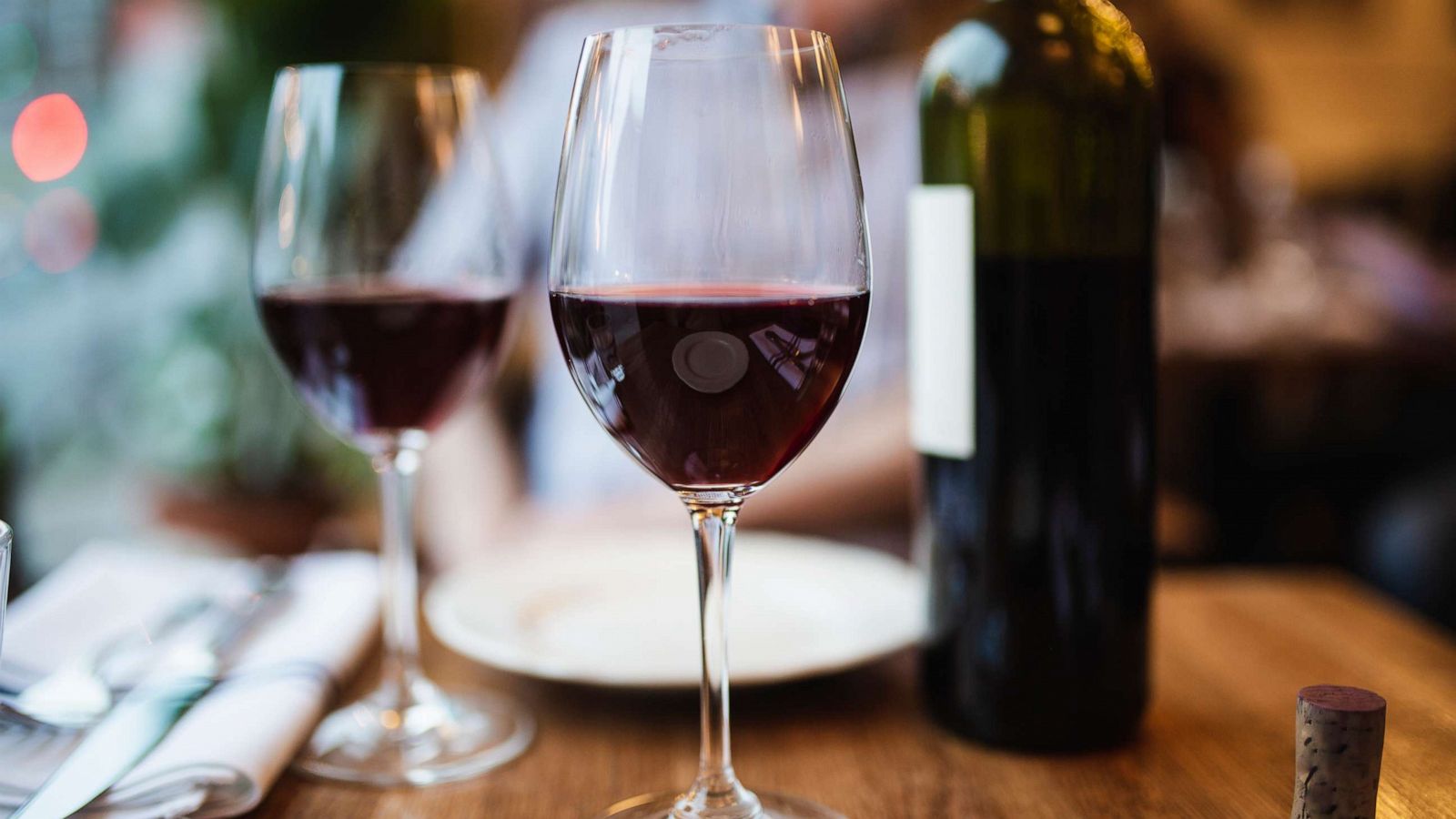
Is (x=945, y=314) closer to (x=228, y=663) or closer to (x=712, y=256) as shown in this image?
(x=712, y=256)

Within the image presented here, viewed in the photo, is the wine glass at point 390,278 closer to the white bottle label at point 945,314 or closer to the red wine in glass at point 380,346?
the red wine in glass at point 380,346

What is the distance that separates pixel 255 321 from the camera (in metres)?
2.24

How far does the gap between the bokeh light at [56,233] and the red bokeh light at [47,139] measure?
5 centimetres

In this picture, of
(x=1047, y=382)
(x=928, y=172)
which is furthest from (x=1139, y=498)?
(x=928, y=172)

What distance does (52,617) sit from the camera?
0.71 m

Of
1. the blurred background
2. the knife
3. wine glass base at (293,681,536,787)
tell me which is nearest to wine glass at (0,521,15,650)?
the knife

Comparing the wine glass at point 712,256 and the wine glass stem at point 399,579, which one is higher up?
the wine glass at point 712,256

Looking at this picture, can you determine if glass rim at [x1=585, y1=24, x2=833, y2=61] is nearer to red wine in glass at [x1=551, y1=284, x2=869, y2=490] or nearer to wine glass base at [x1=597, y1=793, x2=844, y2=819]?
Answer: red wine in glass at [x1=551, y1=284, x2=869, y2=490]

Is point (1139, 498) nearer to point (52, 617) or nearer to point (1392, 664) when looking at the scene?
point (1392, 664)

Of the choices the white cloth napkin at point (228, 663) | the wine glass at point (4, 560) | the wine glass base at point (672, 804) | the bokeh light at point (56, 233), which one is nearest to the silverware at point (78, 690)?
the white cloth napkin at point (228, 663)

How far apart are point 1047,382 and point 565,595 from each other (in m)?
0.38

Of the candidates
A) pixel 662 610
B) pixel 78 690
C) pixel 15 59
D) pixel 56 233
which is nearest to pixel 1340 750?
pixel 662 610

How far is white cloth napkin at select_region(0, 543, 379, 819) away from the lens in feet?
1.82

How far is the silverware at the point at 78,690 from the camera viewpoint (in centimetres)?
60
